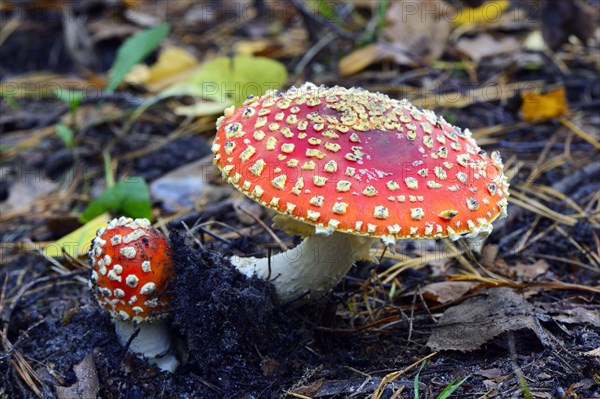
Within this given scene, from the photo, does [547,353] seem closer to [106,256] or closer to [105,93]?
[106,256]

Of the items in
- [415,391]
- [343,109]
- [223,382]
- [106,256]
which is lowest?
[223,382]

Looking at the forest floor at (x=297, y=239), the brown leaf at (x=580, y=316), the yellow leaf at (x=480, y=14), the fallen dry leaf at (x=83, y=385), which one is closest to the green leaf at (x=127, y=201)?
the forest floor at (x=297, y=239)

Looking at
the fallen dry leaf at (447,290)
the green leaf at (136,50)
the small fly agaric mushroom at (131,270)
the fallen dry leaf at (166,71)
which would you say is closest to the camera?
the small fly agaric mushroom at (131,270)

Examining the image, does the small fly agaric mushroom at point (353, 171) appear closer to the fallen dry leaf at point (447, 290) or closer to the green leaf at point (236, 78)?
the fallen dry leaf at point (447, 290)

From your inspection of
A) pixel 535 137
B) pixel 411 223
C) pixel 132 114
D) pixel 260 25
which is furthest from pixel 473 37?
pixel 411 223

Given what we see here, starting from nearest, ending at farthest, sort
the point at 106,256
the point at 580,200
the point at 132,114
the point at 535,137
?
the point at 106,256
the point at 580,200
the point at 535,137
the point at 132,114

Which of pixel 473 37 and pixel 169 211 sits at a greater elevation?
pixel 473 37
